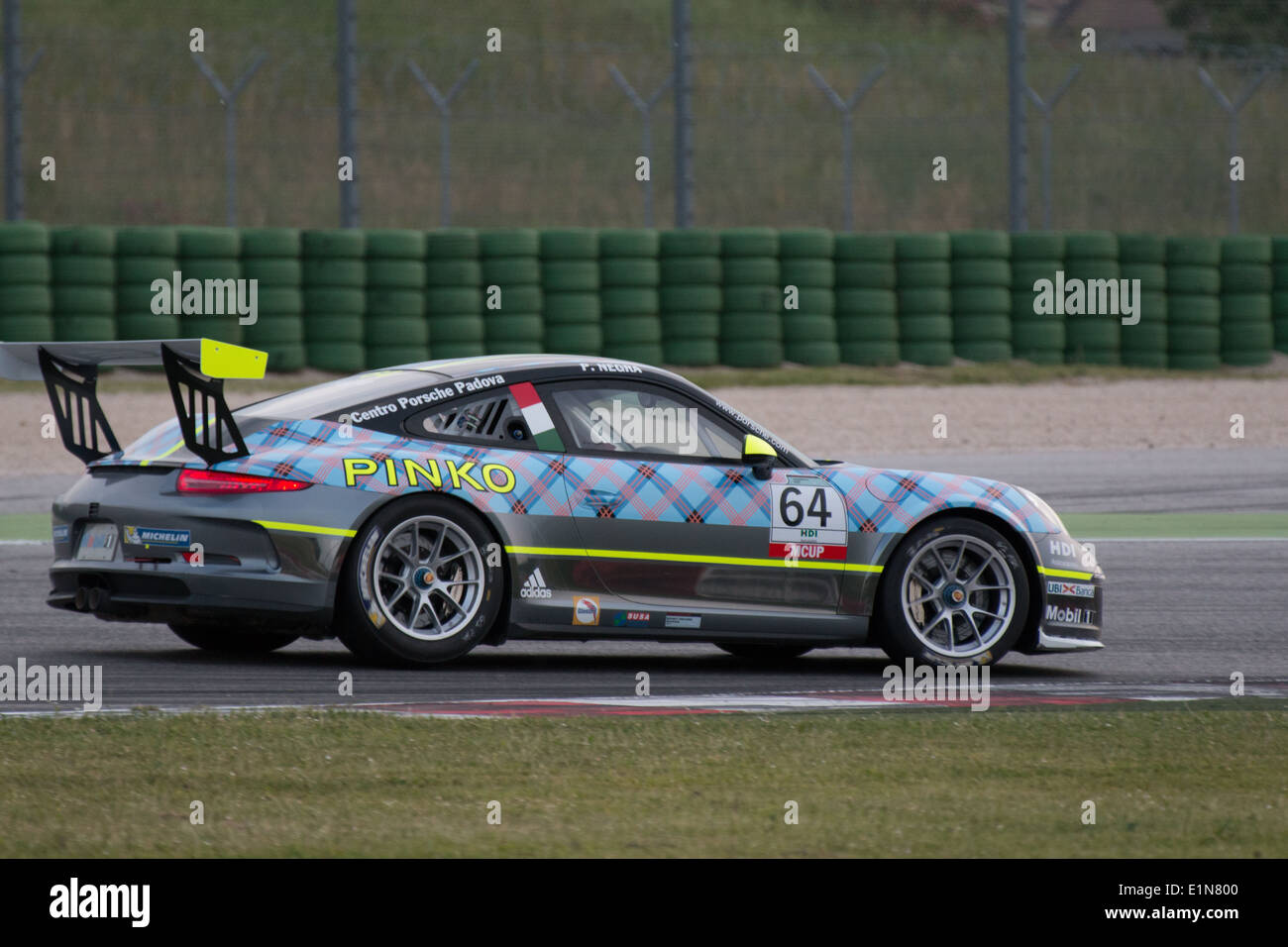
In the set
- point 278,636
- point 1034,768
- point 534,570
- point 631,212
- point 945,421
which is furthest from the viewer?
point 631,212

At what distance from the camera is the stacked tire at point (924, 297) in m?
24.0

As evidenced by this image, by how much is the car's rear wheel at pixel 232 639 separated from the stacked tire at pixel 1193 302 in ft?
56.7

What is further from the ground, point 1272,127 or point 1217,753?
point 1272,127

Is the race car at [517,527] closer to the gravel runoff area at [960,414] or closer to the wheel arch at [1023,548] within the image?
the wheel arch at [1023,548]

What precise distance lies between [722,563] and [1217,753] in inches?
102

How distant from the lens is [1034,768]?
21.6ft

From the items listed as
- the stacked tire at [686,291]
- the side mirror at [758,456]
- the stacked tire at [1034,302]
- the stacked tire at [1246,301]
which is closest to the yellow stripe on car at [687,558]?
the side mirror at [758,456]

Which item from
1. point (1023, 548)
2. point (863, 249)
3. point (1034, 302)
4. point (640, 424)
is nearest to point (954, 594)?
point (1023, 548)

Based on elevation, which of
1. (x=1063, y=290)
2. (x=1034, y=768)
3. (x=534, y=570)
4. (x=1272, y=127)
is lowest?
(x=1034, y=768)

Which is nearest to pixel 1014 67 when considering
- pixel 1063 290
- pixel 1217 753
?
pixel 1063 290

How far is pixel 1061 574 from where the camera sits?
9180 mm

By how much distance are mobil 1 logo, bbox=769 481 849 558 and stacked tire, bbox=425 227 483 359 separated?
1383 centimetres

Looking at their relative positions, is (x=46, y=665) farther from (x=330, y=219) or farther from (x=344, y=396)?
(x=330, y=219)

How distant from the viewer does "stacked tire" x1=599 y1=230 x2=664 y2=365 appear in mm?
23078
